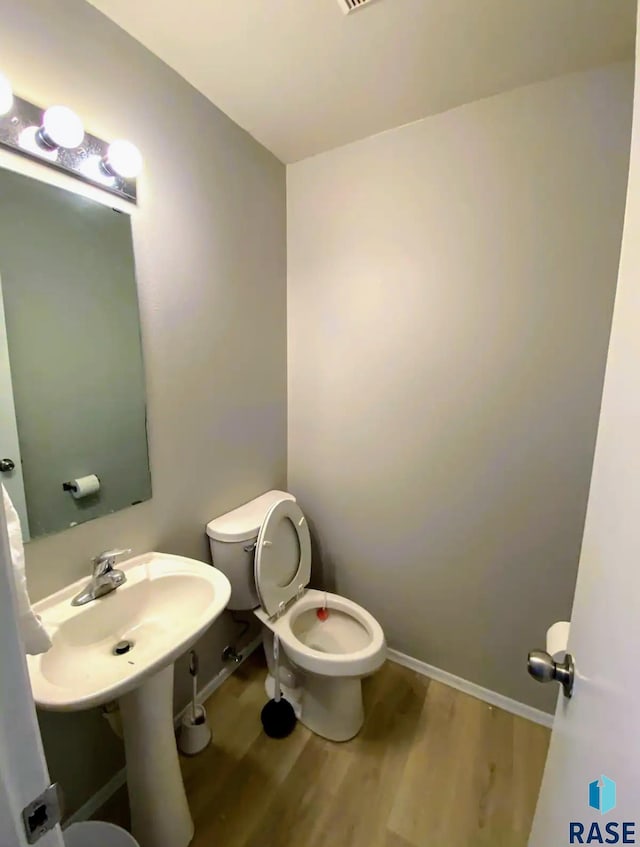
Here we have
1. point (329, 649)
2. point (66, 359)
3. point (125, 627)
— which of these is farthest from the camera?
point (329, 649)

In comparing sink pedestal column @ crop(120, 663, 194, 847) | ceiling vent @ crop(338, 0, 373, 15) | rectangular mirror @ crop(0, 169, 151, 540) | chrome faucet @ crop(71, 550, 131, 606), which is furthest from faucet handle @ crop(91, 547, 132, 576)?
ceiling vent @ crop(338, 0, 373, 15)

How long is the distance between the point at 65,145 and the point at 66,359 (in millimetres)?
540

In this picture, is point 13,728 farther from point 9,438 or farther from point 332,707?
point 332,707

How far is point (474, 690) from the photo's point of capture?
1.64 m

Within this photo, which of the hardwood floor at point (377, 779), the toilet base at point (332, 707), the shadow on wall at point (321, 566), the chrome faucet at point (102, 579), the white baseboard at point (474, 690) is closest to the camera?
the chrome faucet at point (102, 579)

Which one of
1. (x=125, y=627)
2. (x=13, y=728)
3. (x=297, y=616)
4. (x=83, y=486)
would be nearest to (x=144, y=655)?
(x=125, y=627)

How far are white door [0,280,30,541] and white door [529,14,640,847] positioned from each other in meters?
1.22

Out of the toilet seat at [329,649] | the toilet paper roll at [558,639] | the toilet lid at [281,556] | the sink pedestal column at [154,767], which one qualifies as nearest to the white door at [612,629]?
the toilet paper roll at [558,639]

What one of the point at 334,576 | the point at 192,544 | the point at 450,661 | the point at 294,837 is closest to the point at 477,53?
the point at 192,544

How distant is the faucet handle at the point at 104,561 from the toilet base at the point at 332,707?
2.80 feet

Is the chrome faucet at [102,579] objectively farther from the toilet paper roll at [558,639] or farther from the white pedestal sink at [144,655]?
the toilet paper roll at [558,639]

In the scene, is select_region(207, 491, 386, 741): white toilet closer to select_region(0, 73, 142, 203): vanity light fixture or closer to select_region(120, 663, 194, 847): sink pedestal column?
select_region(120, 663, 194, 847): sink pedestal column

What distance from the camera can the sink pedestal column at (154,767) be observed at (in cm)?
99

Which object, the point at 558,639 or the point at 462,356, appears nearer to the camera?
the point at 558,639
